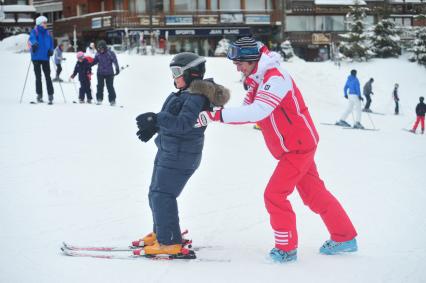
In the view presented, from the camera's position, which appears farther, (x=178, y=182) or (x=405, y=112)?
(x=405, y=112)

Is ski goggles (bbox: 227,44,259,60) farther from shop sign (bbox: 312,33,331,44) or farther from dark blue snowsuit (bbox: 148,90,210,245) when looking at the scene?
shop sign (bbox: 312,33,331,44)

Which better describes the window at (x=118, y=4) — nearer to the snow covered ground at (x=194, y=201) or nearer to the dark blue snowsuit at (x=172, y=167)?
the snow covered ground at (x=194, y=201)

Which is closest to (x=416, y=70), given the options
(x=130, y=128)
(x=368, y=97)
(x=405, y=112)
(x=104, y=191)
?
(x=405, y=112)

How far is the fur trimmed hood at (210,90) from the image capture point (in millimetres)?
3836

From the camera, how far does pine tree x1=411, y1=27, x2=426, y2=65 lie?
31617 millimetres

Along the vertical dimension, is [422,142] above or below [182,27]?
below

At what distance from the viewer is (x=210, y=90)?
3.84 m

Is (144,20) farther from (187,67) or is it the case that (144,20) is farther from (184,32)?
(187,67)

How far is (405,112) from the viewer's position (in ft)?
76.3

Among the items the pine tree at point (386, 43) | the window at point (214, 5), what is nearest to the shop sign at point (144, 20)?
the window at point (214, 5)

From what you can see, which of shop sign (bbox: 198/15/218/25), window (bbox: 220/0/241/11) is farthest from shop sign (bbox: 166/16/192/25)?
window (bbox: 220/0/241/11)

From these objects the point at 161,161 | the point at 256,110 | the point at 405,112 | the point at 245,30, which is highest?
the point at 245,30

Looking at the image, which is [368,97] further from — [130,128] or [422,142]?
[130,128]

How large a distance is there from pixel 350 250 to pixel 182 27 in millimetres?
35680
